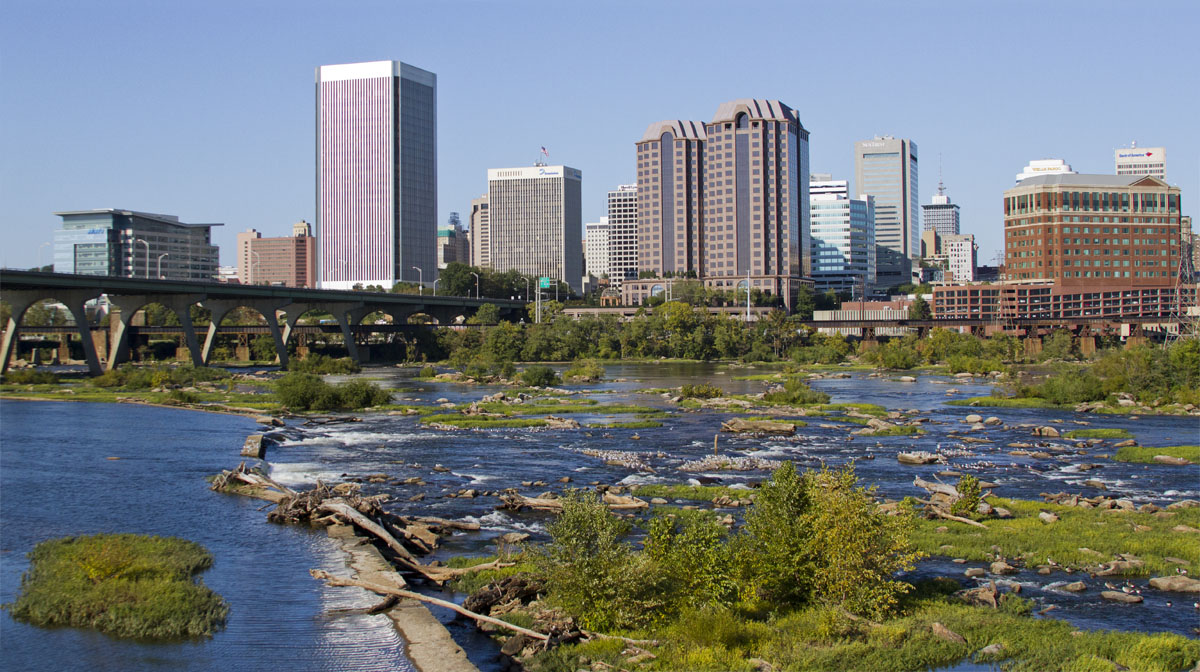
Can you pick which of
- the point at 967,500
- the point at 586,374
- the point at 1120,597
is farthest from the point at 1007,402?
the point at 1120,597

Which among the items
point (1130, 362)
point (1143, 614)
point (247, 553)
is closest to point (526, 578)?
point (247, 553)

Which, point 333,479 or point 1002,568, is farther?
point 333,479

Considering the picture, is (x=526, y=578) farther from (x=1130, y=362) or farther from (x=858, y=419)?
(x=1130, y=362)

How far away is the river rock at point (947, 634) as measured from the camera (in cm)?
2806

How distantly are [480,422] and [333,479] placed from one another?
2789cm

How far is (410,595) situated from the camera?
31.7m

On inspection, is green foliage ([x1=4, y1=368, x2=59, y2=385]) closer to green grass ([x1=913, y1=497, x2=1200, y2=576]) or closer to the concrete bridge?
the concrete bridge

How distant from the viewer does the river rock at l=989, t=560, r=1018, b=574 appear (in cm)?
3519

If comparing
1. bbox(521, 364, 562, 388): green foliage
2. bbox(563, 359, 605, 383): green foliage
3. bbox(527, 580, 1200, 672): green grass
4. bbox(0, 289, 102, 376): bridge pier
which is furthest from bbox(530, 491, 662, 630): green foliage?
bbox(0, 289, 102, 376): bridge pier

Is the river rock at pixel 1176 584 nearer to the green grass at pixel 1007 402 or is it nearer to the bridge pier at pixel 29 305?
the green grass at pixel 1007 402

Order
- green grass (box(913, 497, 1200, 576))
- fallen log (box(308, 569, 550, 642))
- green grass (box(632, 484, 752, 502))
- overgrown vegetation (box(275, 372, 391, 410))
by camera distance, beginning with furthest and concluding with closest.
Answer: overgrown vegetation (box(275, 372, 391, 410)), green grass (box(632, 484, 752, 502)), green grass (box(913, 497, 1200, 576)), fallen log (box(308, 569, 550, 642))

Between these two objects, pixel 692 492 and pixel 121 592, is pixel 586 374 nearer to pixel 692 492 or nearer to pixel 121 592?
pixel 692 492

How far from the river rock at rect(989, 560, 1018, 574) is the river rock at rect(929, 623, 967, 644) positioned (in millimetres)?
7640

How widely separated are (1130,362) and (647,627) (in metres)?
88.3
